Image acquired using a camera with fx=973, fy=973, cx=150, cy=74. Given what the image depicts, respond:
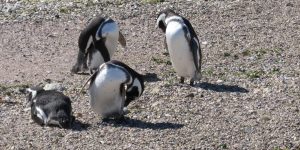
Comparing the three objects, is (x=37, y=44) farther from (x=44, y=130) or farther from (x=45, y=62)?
(x=44, y=130)

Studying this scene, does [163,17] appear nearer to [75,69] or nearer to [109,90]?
[75,69]

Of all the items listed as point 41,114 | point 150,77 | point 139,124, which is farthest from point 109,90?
point 150,77

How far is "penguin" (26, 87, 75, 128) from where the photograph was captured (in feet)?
35.8

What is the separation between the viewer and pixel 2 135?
10711mm

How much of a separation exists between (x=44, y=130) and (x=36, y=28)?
652cm

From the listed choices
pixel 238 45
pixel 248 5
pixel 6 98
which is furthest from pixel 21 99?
pixel 248 5

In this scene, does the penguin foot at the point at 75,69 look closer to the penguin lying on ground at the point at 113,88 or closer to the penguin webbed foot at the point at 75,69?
the penguin webbed foot at the point at 75,69

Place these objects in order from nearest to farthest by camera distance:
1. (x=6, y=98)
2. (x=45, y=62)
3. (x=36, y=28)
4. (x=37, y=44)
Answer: (x=6, y=98)
(x=45, y=62)
(x=37, y=44)
(x=36, y=28)

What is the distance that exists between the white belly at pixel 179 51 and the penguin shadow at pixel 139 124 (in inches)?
82.3

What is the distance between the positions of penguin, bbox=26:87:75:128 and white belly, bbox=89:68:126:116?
0.42 metres

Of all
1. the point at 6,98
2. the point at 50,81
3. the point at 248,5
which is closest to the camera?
the point at 6,98

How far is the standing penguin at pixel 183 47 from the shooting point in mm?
13172

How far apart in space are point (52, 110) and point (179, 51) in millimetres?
2847

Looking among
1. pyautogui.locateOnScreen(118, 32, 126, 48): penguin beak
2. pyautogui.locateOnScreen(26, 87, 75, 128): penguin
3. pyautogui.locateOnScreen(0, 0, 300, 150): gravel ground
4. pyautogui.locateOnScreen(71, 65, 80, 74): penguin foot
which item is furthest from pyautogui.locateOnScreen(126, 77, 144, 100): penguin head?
pyautogui.locateOnScreen(118, 32, 126, 48): penguin beak
